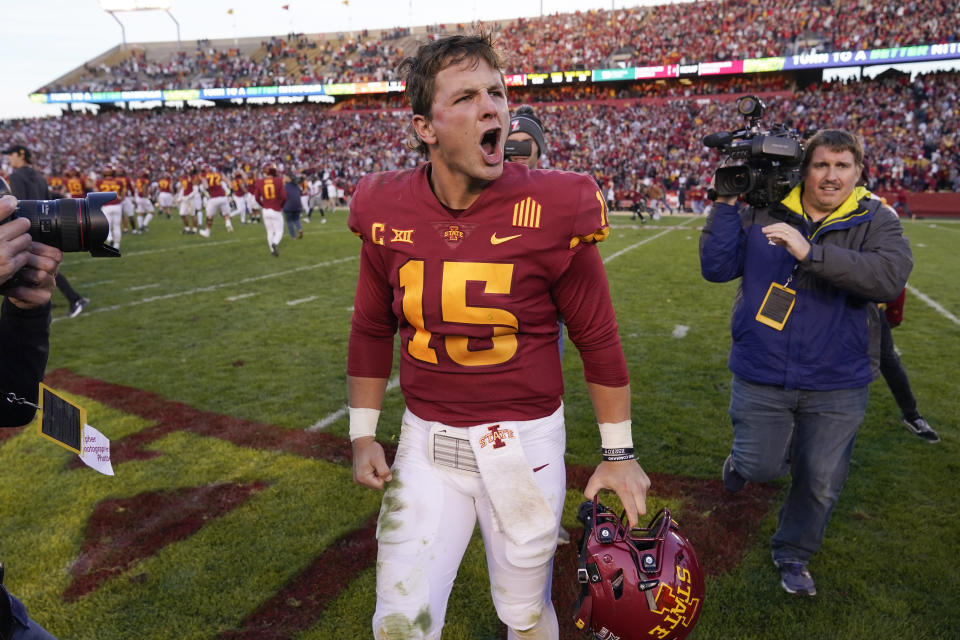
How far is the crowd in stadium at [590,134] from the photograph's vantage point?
27359mm

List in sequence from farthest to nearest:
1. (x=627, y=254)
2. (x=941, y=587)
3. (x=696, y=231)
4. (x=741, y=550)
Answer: (x=696, y=231), (x=627, y=254), (x=741, y=550), (x=941, y=587)

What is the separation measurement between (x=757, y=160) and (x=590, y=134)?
34384 mm

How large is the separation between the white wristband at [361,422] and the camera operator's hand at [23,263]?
3.19ft

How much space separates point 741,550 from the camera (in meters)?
3.38

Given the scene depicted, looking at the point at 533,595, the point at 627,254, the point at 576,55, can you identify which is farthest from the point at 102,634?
the point at 576,55

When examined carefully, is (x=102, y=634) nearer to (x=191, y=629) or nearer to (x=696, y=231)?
(x=191, y=629)

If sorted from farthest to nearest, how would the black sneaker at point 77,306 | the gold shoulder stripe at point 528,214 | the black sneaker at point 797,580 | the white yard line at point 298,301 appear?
the white yard line at point 298,301 < the black sneaker at point 77,306 < the black sneaker at point 797,580 < the gold shoulder stripe at point 528,214

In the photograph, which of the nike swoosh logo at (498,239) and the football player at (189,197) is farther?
the football player at (189,197)

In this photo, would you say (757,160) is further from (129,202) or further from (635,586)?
(129,202)

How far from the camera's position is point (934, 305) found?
9.09 meters

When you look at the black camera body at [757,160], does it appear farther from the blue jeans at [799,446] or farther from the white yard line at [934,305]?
the white yard line at [934,305]

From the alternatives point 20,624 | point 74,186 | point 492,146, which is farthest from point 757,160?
point 74,186

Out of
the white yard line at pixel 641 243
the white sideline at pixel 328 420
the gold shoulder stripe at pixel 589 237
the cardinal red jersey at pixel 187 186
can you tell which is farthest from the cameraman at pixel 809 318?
the cardinal red jersey at pixel 187 186

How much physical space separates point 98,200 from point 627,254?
43.7ft
